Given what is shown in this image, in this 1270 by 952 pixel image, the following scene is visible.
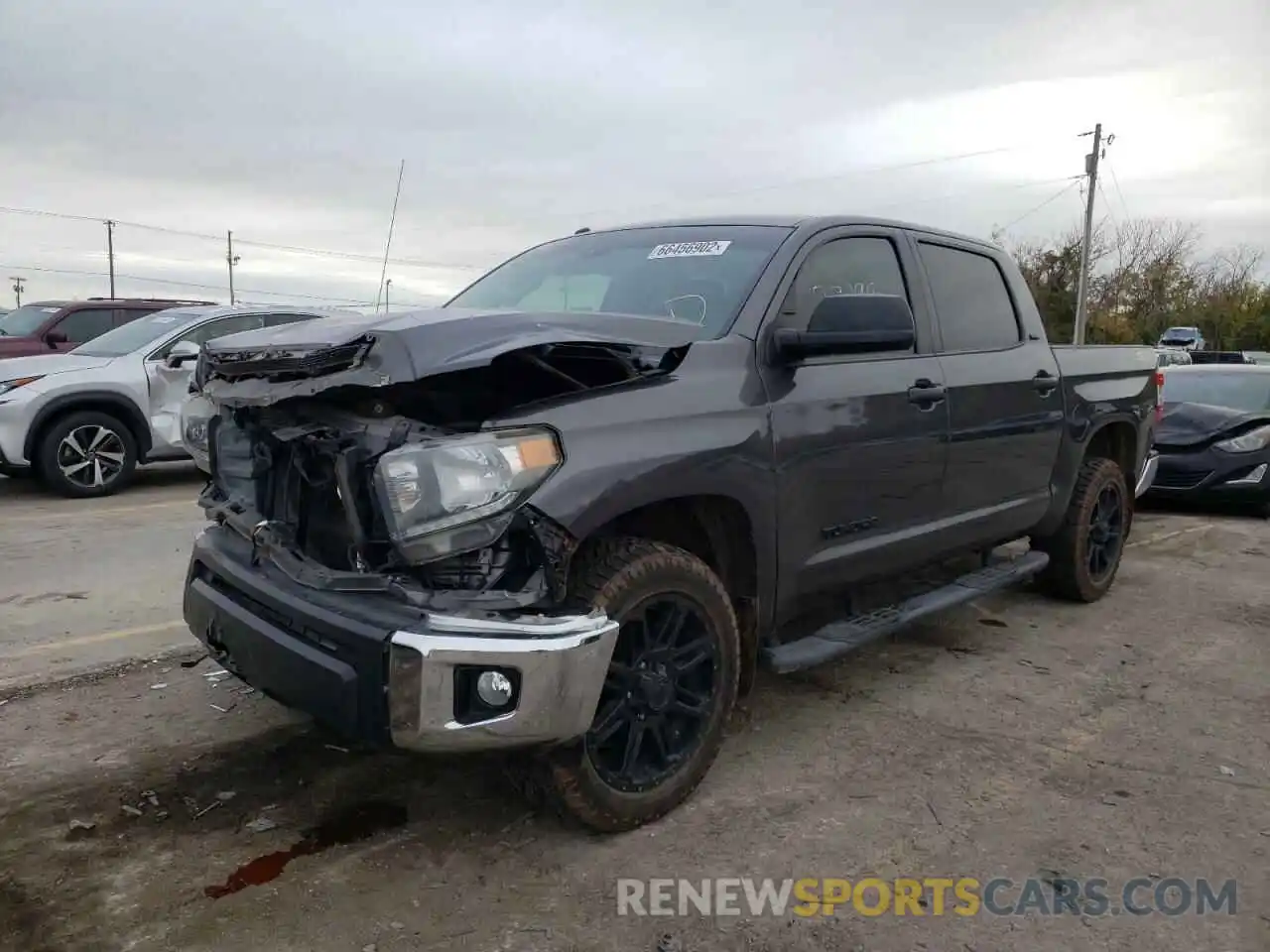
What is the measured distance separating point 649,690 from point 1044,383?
299cm

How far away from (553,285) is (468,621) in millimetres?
1963

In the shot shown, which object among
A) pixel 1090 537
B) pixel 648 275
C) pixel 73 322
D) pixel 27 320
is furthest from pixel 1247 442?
pixel 27 320

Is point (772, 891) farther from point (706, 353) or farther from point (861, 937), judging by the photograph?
point (706, 353)

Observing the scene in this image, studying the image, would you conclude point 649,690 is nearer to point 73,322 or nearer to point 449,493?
point 449,493

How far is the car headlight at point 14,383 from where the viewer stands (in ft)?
A: 26.8

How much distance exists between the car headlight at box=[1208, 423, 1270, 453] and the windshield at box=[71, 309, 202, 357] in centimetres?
946

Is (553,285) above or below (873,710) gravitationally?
above

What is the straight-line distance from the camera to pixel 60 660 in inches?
170

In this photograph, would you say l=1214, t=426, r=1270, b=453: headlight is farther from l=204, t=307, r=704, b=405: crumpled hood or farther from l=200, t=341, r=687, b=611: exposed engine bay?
l=200, t=341, r=687, b=611: exposed engine bay

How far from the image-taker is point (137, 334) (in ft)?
30.6

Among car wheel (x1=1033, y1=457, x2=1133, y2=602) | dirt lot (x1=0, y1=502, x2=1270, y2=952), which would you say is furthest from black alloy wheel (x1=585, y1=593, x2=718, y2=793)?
car wheel (x1=1033, y1=457, x2=1133, y2=602)

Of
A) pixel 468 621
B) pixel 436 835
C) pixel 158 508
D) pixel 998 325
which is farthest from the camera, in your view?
pixel 158 508

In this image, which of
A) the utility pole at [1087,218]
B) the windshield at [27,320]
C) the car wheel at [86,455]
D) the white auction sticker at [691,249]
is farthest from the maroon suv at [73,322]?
the utility pole at [1087,218]

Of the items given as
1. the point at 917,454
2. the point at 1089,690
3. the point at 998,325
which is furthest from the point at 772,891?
the point at 998,325
